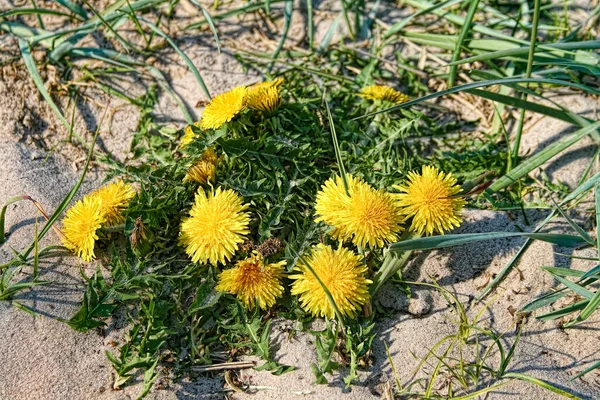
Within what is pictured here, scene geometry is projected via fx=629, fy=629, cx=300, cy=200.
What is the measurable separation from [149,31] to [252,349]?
155 cm

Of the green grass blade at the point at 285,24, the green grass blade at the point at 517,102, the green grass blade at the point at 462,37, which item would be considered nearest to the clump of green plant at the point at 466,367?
the green grass blade at the point at 517,102

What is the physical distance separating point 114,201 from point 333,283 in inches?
28.6

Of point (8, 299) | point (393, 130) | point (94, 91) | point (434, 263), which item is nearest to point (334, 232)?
point (434, 263)

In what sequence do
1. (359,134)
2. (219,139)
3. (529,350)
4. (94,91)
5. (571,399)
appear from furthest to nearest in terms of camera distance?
1. (94,91)
2. (359,134)
3. (219,139)
4. (529,350)
5. (571,399)

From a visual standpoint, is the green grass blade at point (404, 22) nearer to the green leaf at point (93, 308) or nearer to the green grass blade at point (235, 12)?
the green grass blade at point (235, 12)

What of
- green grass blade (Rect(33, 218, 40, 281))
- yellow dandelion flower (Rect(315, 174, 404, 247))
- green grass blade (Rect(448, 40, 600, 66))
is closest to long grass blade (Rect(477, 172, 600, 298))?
yellow dandelion flower (Rect(315, 174, 404, 247))

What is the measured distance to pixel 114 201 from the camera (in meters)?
1.93

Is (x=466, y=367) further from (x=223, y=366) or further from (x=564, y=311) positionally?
(x=223, y=366)

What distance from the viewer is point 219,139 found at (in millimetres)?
1975

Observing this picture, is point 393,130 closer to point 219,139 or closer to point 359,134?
point 359,134

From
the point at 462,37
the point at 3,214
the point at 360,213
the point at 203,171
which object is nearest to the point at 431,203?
the point at 360,213

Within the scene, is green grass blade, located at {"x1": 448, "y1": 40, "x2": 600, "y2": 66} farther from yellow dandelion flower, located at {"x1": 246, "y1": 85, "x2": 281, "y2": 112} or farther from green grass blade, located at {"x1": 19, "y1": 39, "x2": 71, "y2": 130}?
green grass blade, located at {"x1": 19, "y1": 39, "x2": 71, "y2": 130}

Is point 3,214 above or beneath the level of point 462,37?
beneath

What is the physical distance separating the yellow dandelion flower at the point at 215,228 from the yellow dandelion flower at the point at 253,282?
0.18ft
